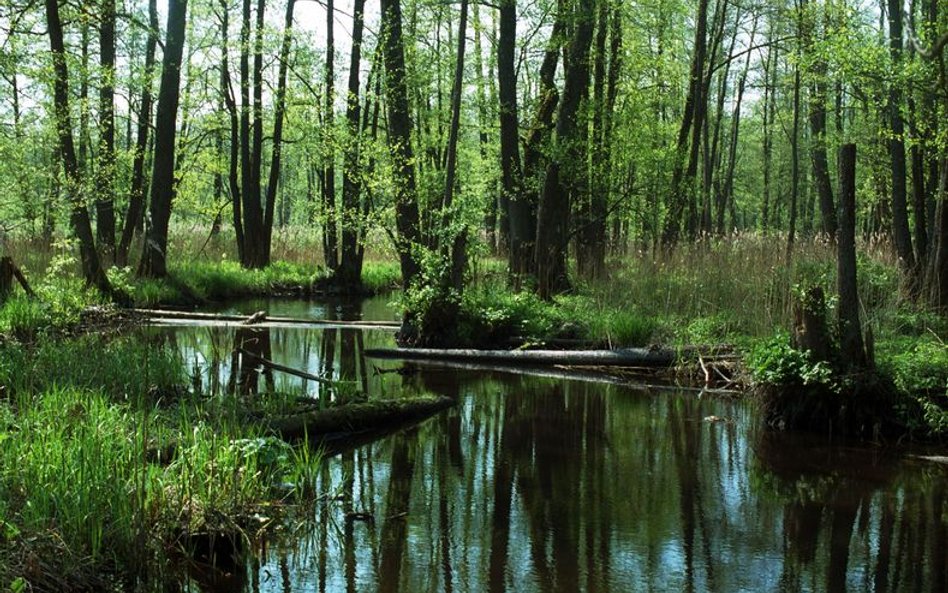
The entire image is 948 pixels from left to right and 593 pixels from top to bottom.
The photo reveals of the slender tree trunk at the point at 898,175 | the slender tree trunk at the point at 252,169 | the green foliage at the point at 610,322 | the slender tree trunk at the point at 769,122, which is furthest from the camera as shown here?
the slender tree trunk at the point at 769,122

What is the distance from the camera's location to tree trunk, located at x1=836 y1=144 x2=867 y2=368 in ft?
25.8

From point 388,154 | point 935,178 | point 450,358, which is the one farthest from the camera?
point 935,178

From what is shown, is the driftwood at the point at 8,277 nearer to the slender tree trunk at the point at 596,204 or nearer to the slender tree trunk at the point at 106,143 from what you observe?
the slender tree trunk at the point at 106,143

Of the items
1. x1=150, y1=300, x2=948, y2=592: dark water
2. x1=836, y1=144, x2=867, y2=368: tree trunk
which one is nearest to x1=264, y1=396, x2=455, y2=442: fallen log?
x1=150, y1=300, x2=948, y2=592: dark water

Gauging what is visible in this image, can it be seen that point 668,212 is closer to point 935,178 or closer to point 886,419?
point 935,178

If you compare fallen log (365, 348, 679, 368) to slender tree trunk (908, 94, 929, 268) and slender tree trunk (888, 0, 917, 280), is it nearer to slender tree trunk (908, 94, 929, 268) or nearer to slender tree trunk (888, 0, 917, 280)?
slender tree trunk (888, 0, 917, 280)

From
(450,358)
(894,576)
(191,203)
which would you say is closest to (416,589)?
(894,576)

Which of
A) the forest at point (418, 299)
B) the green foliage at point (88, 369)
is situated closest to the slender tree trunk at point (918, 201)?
the forest at point (418, 299)

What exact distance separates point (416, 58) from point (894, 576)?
14416 mm

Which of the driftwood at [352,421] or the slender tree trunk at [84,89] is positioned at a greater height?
the slender tree trunk at [84,89]

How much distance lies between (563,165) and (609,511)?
9.79m

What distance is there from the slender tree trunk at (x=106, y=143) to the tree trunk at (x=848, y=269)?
12046 mm

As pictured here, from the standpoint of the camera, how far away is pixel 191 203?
2797 cm

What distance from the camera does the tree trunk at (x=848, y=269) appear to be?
25.8 ft
